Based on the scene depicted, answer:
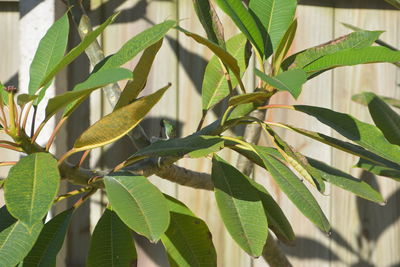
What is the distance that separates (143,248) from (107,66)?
37.4 inches

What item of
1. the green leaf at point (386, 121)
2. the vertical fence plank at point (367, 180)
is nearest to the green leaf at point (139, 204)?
the green leaf at point (386, 121)

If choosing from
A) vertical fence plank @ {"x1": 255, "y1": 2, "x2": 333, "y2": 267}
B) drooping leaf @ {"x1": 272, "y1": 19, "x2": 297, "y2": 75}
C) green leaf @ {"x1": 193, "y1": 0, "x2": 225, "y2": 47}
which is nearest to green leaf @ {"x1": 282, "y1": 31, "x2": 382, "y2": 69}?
drooping leaf @ {"x1": 272, "y1": 19, "x2": 297, "y2": 75}

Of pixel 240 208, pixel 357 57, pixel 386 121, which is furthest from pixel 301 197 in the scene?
pixel 386 121

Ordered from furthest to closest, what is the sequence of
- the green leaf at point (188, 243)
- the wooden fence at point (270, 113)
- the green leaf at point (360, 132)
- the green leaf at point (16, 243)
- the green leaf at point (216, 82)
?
the wooden fence at point (270, 113) → the green leaf at point (216, 82) → the green leaf at point (188, 243) → the green leaf at point (360, 132) → the green leaf at point (16, 243)

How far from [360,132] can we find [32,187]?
0.51 meters

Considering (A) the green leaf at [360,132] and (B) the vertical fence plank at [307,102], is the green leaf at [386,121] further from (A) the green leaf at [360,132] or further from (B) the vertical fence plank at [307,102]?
(B) the vertical fence plank at [307,102]

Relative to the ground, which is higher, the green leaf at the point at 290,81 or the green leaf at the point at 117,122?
the green leaf at the point at 290,81

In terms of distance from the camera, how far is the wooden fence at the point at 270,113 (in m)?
1.75

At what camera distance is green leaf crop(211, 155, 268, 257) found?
905mm

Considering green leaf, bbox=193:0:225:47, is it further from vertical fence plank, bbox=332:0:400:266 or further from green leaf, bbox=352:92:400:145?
vertical fence plank, bbox=332:0:400:266

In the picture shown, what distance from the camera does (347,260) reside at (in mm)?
1821

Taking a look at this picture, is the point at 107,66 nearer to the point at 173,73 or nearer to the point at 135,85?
the point at 135,85

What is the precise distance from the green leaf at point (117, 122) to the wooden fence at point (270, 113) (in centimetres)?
86

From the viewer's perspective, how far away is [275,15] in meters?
1.08
